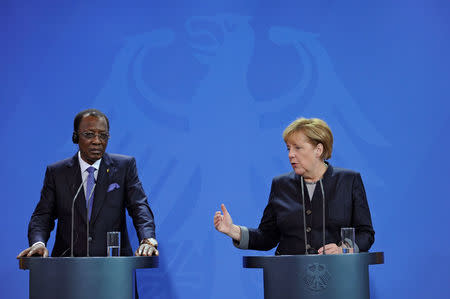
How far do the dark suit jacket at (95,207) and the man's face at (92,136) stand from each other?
87 millimetres

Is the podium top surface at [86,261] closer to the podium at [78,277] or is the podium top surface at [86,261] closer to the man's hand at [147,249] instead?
the podium at [78,277]

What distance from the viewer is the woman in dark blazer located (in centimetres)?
296

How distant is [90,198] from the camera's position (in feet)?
10.00

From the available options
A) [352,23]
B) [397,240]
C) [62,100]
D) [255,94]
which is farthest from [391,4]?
[62,100]

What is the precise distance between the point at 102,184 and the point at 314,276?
4.29 feet

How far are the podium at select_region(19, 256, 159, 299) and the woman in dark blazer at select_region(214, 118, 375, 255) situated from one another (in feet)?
2.19

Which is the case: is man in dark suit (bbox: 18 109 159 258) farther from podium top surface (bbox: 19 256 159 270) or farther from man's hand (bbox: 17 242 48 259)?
podium top surface (bbox: 19 256 159 270)

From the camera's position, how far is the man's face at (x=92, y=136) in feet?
10.2

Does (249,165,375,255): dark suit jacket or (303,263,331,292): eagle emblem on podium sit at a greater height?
A: (249,165,375,255): dark suit jacket

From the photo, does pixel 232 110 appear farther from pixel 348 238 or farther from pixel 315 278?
pixel 315 278

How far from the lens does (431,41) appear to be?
4109 millimetres

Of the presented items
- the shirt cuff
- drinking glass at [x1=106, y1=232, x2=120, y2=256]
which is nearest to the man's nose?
drinking glass at [x1=106, y1=232, x2=120, y2=256]

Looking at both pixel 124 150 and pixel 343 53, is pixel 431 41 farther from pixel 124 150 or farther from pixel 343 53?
pixel 124 150

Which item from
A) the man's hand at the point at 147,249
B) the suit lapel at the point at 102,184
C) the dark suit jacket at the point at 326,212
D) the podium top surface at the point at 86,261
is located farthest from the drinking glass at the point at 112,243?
the dark suit jacket at the point at 326,212
